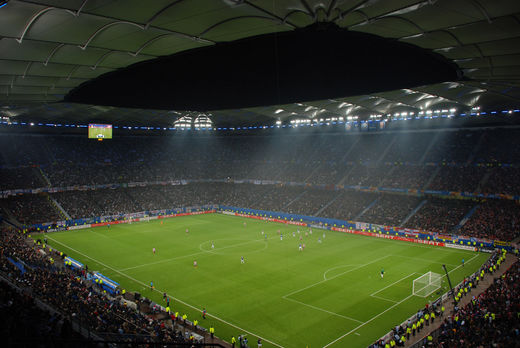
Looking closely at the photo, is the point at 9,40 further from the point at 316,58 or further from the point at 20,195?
the point at 20,195

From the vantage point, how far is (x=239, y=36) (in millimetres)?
24953

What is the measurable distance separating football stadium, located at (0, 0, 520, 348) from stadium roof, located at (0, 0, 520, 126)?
0.18m

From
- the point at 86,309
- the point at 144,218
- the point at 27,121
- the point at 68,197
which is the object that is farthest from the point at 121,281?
the point at 27,121

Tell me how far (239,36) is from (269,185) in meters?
55.2

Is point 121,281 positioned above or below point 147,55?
below

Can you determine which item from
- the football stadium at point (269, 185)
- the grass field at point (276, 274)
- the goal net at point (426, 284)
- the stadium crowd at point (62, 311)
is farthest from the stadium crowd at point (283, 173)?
the stadium crowd at point (62, 311)

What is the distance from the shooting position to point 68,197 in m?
64.1

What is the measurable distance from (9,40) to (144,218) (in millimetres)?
46259

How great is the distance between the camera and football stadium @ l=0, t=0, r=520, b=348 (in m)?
20.2

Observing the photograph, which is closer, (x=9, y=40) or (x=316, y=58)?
(x=9, y=40)

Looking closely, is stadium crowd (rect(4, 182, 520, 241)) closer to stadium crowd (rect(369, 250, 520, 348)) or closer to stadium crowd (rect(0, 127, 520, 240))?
stadium crowd (rect(0, 127, 520, 240))

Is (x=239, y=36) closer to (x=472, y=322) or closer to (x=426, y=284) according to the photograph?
(x=472, y=322)

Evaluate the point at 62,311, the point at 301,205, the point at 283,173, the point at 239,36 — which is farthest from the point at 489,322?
the point at 283,173

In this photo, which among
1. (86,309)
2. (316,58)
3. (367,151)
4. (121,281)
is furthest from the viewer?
(367,151)
